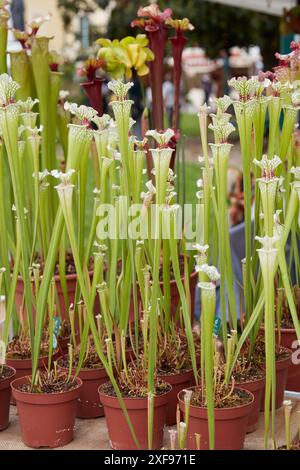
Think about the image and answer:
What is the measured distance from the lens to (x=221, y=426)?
103 centimetres

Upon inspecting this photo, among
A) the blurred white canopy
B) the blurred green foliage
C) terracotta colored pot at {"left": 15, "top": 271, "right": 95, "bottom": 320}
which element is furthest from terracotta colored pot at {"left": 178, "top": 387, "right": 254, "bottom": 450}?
the blurred green foliage

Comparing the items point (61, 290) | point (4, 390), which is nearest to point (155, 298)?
point (4, 390)

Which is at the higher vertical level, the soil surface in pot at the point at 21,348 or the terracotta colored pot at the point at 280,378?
the soil surface in pot at the point at 21,348

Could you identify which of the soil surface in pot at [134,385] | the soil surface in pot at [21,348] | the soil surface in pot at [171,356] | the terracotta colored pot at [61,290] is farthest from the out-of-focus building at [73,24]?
the soil surface in pot at [134,385]

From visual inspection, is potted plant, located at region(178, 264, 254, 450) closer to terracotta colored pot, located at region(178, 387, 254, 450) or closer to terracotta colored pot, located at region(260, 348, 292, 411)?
terracotta colored pot, located at region(178, 387, 254, 450)

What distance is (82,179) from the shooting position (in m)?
1.27

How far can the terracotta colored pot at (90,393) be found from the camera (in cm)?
127

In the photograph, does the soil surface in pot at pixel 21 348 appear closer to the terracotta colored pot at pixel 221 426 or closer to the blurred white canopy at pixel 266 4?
the terracotta colored pot at pixel 221 426

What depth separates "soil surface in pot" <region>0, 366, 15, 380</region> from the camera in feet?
4.08

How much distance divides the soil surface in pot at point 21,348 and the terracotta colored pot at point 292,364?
1.58ft

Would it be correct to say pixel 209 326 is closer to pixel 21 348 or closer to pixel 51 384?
pixel 51 384

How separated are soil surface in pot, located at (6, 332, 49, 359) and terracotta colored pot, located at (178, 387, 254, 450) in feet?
1.27
